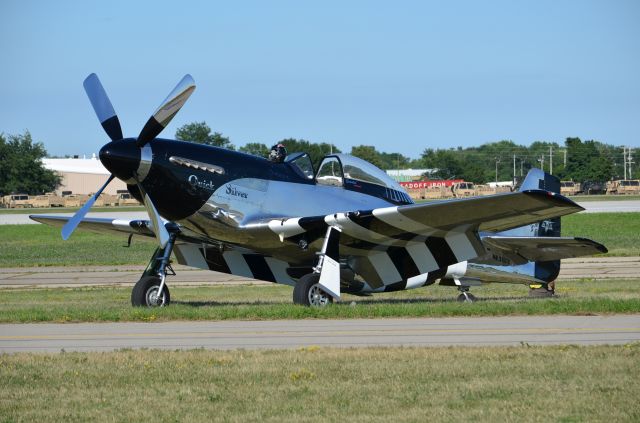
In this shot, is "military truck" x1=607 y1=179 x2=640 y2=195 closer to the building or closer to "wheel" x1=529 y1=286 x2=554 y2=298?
the building

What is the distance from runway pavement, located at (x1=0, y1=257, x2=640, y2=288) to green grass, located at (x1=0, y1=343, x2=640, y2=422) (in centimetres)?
1482

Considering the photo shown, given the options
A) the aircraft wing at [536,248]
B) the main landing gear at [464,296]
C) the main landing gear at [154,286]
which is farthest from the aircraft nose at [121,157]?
the main landing gear at [464,296]

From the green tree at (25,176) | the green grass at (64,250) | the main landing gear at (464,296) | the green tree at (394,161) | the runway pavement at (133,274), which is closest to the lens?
the main landing gear at (464,296)

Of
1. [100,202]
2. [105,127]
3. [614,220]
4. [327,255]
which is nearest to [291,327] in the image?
[327,255]

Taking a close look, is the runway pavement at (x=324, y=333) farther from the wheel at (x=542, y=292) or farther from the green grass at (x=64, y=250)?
the green grass at (x=64, y=250)

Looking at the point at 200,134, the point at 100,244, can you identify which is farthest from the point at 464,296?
the point at 200,134

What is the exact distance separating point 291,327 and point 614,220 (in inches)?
1711

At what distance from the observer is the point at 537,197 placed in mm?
13734

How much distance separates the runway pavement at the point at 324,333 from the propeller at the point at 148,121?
208cm

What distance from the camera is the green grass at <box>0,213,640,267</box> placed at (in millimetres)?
35594

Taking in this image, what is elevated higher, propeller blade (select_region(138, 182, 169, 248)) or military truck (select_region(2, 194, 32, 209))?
propeller blade (select_region(138, 182, 169, 248))

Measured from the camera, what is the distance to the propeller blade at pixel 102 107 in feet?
51.9

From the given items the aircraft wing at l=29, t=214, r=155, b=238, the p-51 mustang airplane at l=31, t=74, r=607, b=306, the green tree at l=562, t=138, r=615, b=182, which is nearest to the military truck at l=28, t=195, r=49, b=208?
the green tree at l=562, t=138, r=615, b=182

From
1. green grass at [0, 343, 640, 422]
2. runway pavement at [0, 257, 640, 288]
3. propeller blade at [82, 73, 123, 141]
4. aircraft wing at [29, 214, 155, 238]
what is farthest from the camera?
runway pavement at [0, 257, 640, 288]
